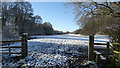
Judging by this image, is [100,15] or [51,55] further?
[100,15]

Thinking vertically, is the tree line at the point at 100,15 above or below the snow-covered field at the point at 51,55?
above

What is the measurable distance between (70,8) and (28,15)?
19.5 metres

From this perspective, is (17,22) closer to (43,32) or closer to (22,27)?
(22,27)

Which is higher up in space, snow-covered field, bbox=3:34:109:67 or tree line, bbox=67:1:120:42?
tree line, bbox=67:1:120:42

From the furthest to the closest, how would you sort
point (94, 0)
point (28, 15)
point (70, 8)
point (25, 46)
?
point (28, 15), point (70, 8), point (94, 0), point (25, 46)

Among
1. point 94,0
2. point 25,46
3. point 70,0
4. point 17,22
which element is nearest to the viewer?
point 25,46

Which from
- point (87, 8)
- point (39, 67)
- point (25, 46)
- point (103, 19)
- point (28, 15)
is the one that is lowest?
point (39, 67)

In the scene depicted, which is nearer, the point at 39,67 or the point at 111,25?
the point at 39,67

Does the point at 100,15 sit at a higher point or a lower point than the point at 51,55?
higher

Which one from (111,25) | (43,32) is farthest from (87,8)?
(43,32)

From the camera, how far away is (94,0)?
14.8ft

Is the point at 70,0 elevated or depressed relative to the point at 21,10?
depressed

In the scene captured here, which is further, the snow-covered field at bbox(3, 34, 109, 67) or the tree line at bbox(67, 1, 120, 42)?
the tree line at bbox(67, 1, 120, 42)

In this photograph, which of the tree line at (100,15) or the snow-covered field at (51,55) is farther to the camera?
the tree line at (100,15)
